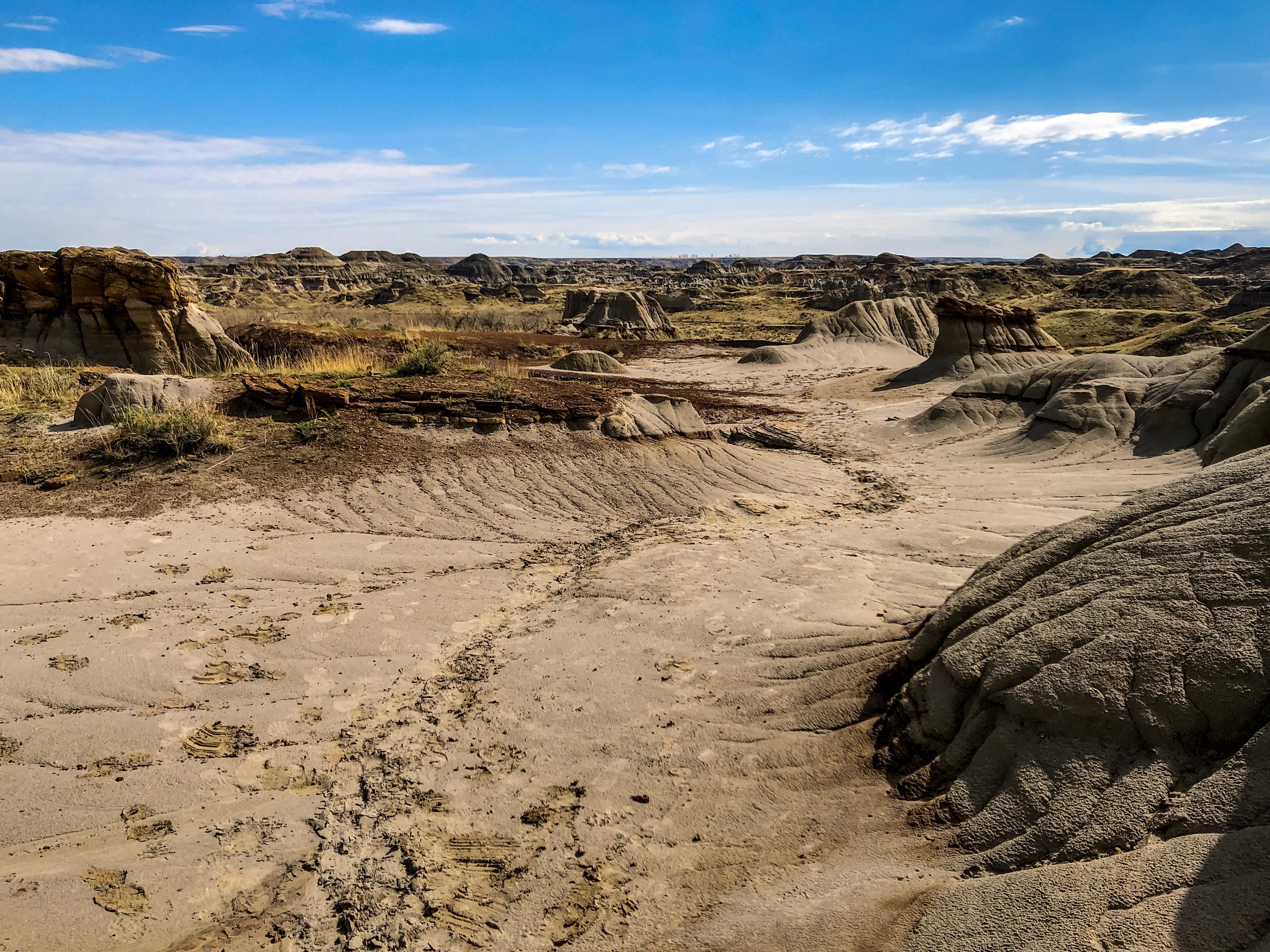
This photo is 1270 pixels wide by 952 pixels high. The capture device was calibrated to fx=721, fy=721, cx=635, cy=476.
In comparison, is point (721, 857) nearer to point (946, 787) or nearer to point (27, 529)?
point (946, 787)

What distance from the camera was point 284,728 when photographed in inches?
181

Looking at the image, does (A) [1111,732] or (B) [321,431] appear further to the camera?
(B) [321,431]

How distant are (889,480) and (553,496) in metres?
5.45

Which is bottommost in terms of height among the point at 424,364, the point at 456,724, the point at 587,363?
the point at 456,724

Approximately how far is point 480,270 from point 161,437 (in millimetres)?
105695

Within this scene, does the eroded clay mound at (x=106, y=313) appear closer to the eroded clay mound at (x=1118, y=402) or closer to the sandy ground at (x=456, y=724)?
the sandy ground at (x=456, y=724)

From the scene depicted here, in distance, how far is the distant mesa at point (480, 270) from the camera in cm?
10544

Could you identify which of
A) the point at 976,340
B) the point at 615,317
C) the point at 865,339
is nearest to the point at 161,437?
the point at 976,340

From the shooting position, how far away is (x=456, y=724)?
470 cm

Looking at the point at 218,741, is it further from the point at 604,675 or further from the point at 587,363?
the point at 587,363

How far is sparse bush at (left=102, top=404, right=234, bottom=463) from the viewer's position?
29.3ft

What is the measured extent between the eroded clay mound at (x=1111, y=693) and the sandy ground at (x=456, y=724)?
345 millimetres

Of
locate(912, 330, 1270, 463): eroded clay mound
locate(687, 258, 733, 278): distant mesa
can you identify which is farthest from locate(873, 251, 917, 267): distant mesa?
locate(912, 330, 1270, 463): eroded clay mound

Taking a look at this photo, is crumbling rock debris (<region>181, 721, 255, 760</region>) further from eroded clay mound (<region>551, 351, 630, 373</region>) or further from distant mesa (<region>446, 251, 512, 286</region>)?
distant mesa (<region>446, 251, 512, 286</region>)
